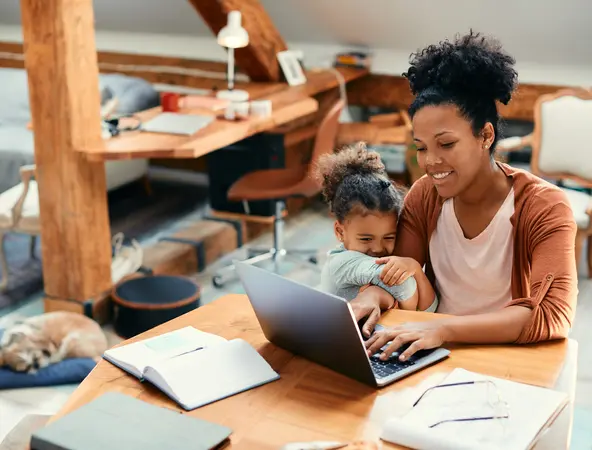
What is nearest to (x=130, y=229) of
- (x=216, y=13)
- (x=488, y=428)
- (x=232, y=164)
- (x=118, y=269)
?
(x=232, y=164)

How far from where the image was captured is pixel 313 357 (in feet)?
5.30

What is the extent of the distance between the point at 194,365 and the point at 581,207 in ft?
9.92

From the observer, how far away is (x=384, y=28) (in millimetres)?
5195

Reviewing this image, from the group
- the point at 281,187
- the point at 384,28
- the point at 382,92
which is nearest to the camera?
the point at 281,187

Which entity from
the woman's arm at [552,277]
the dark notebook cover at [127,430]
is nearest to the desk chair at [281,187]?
the woman's arm at [552,277]

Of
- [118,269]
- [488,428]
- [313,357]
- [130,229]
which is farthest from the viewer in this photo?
[130,229]

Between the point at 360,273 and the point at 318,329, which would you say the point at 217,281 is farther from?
the point at 318,329

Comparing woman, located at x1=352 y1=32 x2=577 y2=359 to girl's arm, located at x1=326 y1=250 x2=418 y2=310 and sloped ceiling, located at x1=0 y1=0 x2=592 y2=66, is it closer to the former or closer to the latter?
girl's arm, located at x1=326 y1=250 x2=418 y2=310

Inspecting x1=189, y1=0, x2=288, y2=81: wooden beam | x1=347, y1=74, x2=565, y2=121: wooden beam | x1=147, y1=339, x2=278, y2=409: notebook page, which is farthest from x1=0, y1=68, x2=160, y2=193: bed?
x1=147, y1=339, x2=278, y2=409: notebook page

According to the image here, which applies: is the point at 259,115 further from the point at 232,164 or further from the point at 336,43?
the point at 336,43

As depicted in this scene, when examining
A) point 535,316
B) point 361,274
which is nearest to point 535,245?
point 535,316

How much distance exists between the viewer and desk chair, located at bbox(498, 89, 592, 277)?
414cm

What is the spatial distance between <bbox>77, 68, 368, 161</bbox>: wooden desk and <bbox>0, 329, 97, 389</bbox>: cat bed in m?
0.83

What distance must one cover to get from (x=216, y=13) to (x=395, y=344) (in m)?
3.16
